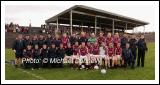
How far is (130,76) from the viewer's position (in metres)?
12.1

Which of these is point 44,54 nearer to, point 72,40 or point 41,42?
point 41,42

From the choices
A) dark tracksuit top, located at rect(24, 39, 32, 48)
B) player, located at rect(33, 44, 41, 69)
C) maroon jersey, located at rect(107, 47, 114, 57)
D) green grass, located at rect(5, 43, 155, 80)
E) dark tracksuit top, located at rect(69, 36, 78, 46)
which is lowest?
green grass, located at rect(5, 43, 155, 80)

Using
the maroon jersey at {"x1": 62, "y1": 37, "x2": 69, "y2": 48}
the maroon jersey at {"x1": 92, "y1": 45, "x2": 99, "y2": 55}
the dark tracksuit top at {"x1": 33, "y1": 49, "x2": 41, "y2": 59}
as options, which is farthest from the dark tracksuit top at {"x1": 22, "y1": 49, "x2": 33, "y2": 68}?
the maroon jersey at {"x1": 92, "y1": 45, "x2": 99, "y2": 55}

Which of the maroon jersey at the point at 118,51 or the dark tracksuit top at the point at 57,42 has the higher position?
the dark tracksuit top at the point at 57,42

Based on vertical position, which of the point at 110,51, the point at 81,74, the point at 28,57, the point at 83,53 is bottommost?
the point at 81,74

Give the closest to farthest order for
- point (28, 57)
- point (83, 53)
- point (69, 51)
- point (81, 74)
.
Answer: point (81, 74), point (83, 53), point (28, 57), point (69, 51)

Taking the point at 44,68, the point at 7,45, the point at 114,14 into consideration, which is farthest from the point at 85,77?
the point at 7,45

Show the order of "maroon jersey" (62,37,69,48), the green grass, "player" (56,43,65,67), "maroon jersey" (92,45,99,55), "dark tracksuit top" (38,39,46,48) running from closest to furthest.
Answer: the green grass < "maroon jersey" (92,45,99,55) < "player" (56,43,65,67) < "maroon jersey" (62,37,69,48) < "dark tracksuit top" (38,39,46,48)

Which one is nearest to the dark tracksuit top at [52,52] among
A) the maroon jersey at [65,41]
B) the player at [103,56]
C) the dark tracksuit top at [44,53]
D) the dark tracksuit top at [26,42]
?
the dark tracksuit top at [44,53]

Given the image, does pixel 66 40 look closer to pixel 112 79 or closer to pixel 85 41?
pixel 85 41

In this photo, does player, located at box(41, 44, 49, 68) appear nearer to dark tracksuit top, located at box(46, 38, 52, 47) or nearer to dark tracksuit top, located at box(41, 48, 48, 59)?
dark tracksuit top, located at box(41, 48, 48, 59)

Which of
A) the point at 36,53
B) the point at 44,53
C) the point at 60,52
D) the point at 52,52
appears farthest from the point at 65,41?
the point at 36,53

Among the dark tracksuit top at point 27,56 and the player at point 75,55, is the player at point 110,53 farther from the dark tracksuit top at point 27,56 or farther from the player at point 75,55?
the dark tracksuit top at point 27,56

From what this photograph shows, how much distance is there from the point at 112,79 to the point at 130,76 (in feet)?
3.34
